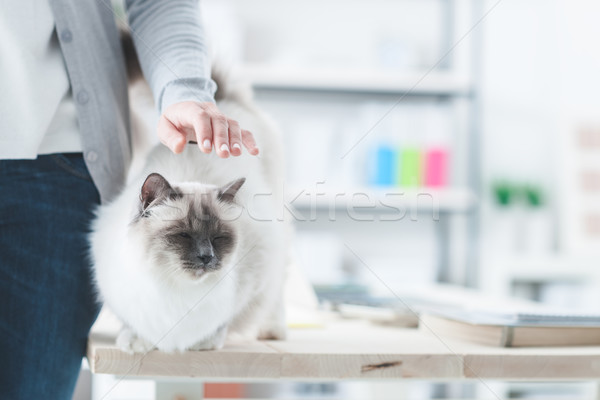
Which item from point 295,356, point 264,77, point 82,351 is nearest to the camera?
point 295,356

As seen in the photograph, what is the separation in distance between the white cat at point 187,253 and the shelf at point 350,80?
5.88 feet

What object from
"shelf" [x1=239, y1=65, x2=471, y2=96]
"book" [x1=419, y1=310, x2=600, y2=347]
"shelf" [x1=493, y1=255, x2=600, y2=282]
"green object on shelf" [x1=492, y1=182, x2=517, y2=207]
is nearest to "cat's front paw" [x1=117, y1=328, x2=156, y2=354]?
"book" [x1=419, y1=310, x2=600, y2=347]

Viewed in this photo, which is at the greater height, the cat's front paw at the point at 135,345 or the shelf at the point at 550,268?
the shelf at the point at 550,268

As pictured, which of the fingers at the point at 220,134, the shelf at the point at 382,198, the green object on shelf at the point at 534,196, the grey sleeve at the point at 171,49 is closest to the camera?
the fingers at the point at 220,134

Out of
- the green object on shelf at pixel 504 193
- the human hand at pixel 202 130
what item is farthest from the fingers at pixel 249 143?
the green object on shelf at pixel 504 193

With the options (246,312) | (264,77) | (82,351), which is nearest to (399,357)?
(246,312)

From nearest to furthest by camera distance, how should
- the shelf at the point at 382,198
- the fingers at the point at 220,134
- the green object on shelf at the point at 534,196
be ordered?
the fingers at the point at 220,134 → the shelf at the point at 382,198 → the green object on shelf at the point at 534,196

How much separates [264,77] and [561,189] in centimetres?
147

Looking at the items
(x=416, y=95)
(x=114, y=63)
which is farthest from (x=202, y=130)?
(x=416, y=95)

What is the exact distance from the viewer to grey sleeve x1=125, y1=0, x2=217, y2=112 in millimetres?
868

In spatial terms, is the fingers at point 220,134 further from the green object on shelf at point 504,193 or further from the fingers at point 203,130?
the green object on shelf at point 504,193

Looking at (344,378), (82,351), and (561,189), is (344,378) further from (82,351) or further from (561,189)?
(561,189)

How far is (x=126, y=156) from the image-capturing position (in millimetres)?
1026

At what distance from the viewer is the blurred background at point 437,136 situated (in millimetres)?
2654
